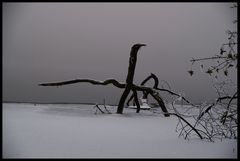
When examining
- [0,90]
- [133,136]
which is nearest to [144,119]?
[133,136]

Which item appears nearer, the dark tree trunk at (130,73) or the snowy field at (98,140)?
the snowy field at (98,140)

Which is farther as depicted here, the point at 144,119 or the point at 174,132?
the point at 144,119

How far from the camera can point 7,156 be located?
45.6 inches

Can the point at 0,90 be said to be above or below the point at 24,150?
above

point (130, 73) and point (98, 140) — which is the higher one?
point (130, 73)

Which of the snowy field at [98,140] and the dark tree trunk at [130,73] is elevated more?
the dark tree trunk at [130,73]

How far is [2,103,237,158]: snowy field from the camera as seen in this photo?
1.29 m

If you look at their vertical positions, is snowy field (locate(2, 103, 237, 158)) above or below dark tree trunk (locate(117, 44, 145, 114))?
below

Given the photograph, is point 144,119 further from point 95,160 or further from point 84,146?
point 95,160

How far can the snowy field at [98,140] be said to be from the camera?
129 cm

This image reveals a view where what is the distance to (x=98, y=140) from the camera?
154 centimetres

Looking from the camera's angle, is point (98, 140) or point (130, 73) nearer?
point (98, 140)

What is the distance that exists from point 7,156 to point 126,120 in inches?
47.0

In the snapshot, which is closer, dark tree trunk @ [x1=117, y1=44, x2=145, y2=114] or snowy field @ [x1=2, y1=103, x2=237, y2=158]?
snowy field @ [x1=2, y1=103, x2=237, y2=158]
